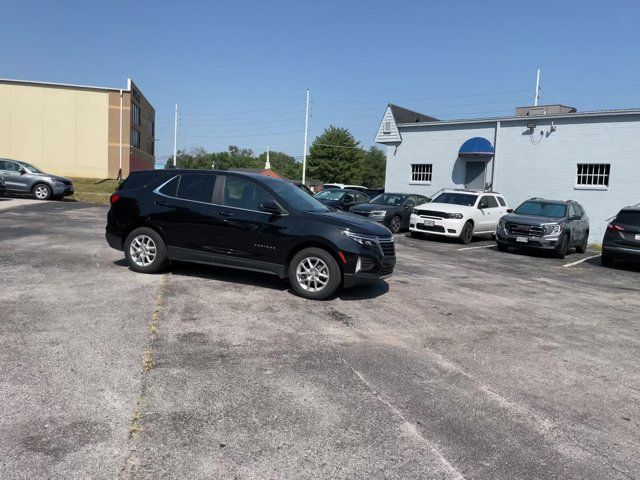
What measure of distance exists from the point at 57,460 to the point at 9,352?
2.11 meters

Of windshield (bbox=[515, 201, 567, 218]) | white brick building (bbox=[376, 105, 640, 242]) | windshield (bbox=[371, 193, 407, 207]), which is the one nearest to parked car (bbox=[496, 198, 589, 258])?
windshield (bbox=[515, 201, 567, 218])

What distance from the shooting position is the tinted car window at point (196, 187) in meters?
8.12

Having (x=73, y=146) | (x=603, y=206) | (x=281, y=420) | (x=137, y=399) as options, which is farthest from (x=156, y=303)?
(x=73, y=146)

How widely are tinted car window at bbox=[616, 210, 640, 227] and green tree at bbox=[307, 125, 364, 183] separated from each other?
66.4 m

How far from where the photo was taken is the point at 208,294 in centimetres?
737

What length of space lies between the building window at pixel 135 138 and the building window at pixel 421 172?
29.3m

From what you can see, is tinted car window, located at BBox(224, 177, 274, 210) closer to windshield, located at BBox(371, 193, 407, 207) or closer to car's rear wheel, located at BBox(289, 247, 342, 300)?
car's rear wheel, located at BBox(289, 247, 342, 300)

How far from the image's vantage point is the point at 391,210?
1906 cm

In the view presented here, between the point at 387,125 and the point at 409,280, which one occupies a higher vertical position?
the point at 387,125

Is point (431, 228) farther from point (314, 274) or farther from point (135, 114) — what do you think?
point (135, 114)

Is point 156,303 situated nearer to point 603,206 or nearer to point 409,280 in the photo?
point 409,280

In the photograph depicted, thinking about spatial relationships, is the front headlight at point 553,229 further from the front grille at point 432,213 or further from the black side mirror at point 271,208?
the black side mirror at point 271,208

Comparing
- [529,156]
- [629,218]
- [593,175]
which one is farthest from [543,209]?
[529,156]

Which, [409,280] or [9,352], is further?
[409,280]
